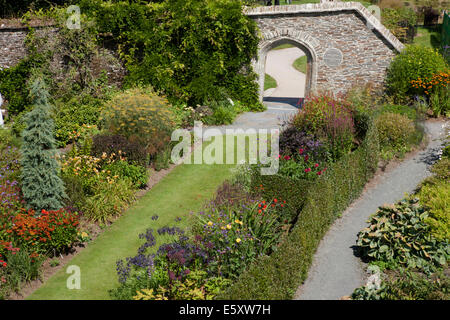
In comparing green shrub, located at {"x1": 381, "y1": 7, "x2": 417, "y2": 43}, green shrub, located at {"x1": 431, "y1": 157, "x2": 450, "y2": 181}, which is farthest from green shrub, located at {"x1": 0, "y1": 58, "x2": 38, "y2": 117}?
green shrub, located at {"x1": 381, "y1": 7, "x2": 417, "y2": 43}

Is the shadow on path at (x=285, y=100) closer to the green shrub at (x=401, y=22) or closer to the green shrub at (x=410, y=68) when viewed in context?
the green shrub at (x=410, y=68)

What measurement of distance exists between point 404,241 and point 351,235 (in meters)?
1.32

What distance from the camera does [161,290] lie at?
7180 millimetres

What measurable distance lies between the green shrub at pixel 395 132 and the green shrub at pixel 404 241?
4604 millimetres

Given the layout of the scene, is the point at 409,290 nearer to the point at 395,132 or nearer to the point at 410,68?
the point at 395,132

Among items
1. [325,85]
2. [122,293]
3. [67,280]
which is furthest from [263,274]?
[325,85]

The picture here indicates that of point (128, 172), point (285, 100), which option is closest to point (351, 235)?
point (128, 172)

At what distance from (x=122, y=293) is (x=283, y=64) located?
940 inches

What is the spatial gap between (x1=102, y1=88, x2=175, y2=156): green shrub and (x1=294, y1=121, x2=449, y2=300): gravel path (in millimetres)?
5535

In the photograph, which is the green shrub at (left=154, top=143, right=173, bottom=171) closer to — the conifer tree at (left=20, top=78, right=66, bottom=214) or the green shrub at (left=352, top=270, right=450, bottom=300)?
the conifer tree at (left=20, top=78, right=66, bottom=214)

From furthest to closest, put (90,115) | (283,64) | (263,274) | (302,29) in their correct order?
(283,64) → (302,29) → (90,115) → (263,274)

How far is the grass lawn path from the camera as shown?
8062mm

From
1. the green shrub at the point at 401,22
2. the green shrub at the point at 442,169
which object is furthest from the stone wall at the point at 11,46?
the green shrub at the point at 401,22

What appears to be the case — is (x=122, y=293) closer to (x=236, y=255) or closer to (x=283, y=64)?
(x=236, y=255)
